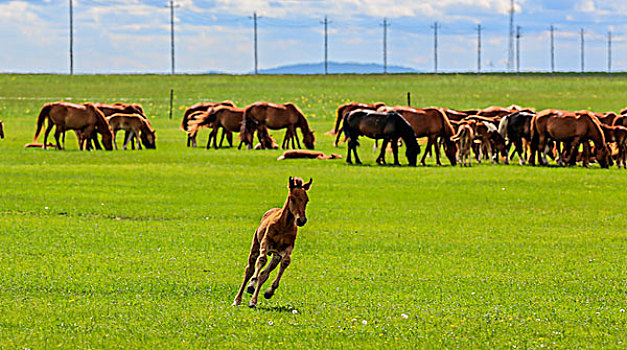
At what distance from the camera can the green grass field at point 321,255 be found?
9.60 meters

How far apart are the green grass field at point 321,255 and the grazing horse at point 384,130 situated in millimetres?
1017

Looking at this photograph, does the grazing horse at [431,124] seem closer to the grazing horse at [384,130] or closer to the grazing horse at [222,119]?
the grazing horse at [384,130]

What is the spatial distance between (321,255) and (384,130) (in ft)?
61.2

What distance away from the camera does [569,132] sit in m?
33.6

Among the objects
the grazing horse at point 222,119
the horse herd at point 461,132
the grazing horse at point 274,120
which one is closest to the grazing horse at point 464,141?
the horse herd at point 461,132

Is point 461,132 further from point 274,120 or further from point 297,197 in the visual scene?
point 297,197

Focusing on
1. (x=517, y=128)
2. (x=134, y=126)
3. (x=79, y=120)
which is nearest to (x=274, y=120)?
(x=134, y=126)

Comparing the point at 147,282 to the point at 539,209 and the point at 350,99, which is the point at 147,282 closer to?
the point at 539,209

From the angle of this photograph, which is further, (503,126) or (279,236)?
(503,126)

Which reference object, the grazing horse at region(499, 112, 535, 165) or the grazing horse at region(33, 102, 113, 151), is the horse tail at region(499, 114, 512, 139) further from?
the grazing horse at region(33, 102, 113, 151)

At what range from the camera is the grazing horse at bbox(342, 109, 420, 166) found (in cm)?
3256

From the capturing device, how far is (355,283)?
40.2 ft

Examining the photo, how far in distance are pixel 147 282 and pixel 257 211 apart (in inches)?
321

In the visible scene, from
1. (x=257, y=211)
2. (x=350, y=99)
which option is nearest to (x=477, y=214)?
(x=257, y=211)
